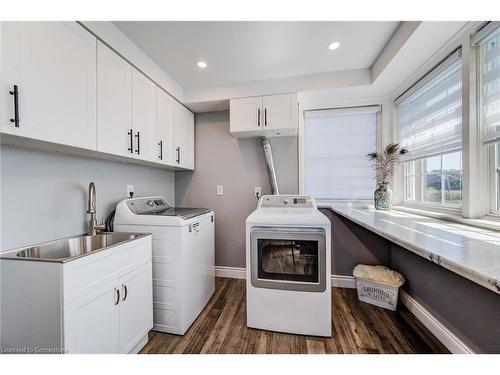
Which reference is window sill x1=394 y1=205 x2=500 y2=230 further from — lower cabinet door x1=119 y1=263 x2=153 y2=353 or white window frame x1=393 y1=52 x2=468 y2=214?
lower cabinet door x1=119 y1=263 x2=153 y2=353

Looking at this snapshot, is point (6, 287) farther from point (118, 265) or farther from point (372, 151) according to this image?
point (372, 151)

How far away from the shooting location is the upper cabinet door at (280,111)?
6.99ft

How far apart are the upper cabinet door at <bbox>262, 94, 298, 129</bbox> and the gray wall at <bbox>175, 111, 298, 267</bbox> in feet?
1.30

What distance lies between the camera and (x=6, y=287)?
0.98 metres

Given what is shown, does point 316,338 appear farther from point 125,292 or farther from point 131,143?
point 131,143

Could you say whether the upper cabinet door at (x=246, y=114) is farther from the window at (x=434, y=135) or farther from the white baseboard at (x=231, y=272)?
the white baseboard at (x=231, y=272)

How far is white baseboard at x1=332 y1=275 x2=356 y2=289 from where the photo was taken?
2326 millimetres

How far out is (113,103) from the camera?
4.77 ft

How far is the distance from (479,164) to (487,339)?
3.49 feet

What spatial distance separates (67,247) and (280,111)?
2.16m

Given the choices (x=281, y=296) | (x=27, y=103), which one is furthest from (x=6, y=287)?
(x=281, y=296)

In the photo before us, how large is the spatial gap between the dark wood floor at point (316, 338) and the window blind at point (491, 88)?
1.51m

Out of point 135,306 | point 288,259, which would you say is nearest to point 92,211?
point 135,306

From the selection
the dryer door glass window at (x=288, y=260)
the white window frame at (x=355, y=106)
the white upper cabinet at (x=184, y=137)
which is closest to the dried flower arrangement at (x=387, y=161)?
the white window frame at (x=355, y=106)
